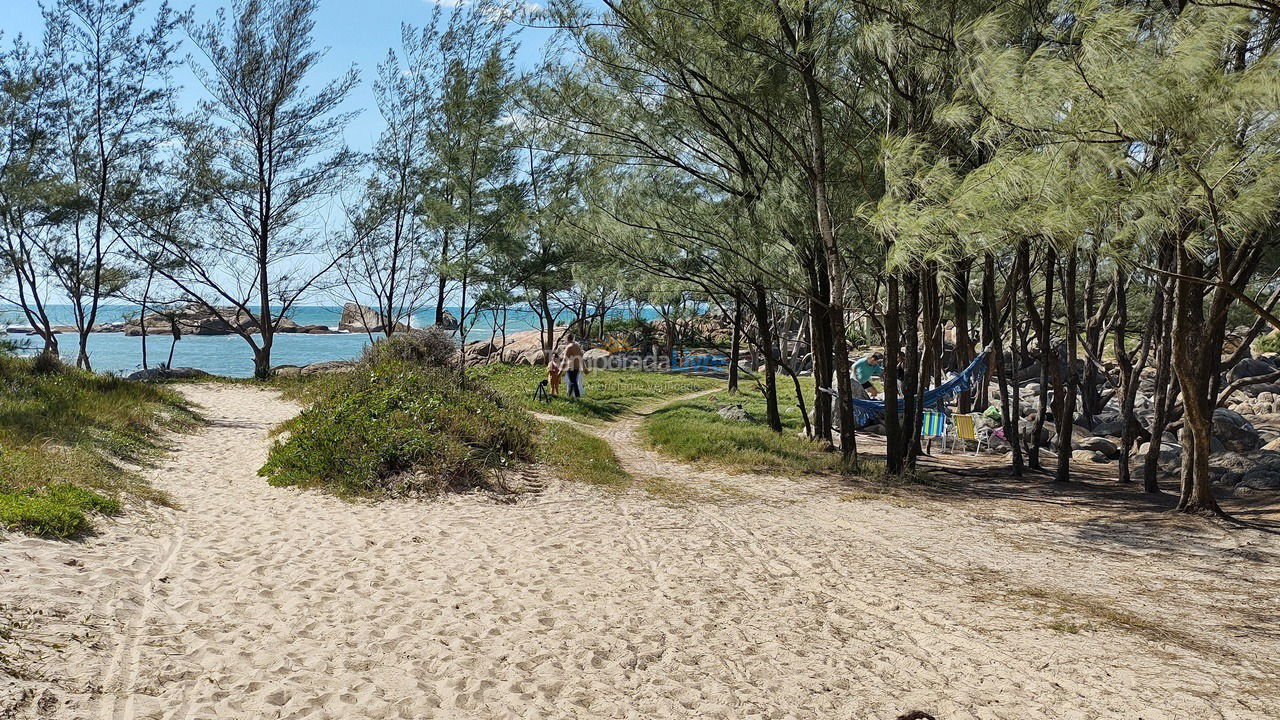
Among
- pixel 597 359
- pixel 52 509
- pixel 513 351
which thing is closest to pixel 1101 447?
pixel 52 509

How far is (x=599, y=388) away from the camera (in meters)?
21.1

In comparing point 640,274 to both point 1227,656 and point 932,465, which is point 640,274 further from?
point 1227,656

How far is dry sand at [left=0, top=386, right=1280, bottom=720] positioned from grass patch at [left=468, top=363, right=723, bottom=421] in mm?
7544

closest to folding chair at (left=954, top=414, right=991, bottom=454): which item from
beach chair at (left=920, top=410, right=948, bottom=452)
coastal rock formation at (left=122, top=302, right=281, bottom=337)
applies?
beach chair at (left=920, top=410, right=948, bottom=452)

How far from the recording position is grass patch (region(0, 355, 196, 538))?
5.56 m

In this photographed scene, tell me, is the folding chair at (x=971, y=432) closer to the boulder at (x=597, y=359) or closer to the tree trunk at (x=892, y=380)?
the tree trunk at (x=892, y=380)

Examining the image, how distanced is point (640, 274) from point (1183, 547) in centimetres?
761

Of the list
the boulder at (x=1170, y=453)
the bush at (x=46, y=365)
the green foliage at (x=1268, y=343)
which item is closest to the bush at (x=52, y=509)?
the bush at (x=46, y=365)

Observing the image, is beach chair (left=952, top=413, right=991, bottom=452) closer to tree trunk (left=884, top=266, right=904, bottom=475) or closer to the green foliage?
tree trunk (left=884, top=266, right=904, bottom=475)

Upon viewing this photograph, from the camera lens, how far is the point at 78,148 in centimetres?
1992

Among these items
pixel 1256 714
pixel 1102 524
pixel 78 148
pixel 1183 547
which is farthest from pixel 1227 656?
pixel 78 148

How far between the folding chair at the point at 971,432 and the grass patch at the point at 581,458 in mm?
6546

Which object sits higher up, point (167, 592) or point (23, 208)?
point (23, 208)

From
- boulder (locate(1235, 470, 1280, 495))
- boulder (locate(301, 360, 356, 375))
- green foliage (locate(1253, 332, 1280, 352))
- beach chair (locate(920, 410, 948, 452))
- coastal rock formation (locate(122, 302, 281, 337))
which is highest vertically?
coastal rock formation (locate(122, 302, 281, 337))
